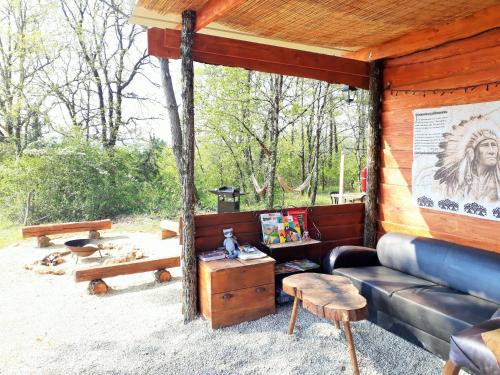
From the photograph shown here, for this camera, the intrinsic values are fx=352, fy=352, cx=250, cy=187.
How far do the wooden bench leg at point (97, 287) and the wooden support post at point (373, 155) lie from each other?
272cm

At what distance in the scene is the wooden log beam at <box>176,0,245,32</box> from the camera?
2230mm

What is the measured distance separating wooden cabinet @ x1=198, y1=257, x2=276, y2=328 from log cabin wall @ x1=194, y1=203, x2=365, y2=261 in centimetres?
28

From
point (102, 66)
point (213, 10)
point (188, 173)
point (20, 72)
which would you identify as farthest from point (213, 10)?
point (102, 66)

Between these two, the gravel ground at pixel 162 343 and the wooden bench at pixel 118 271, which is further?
the wooden bench at pixel 118 271

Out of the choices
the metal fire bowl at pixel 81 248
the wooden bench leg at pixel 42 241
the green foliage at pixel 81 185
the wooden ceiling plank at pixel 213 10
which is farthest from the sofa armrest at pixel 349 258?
the green foliage at pixel 81 185

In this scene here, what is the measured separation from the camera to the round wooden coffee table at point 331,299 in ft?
6.49

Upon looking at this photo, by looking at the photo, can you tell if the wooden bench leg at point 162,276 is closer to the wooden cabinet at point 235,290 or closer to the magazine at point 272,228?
the wooden cabinet at point 235,290

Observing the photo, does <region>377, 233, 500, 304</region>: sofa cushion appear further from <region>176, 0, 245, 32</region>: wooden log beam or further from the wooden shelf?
<region>176, 0, 245, 32</region>: wooden log beam

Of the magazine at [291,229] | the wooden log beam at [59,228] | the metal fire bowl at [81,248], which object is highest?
the magazine at [291,229]

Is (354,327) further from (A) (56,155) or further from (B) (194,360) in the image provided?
(A) (56,155)

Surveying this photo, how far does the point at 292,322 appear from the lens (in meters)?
2.55

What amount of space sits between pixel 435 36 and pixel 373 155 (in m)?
1.23

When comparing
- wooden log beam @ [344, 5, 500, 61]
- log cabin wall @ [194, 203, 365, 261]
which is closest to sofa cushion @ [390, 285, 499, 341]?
log cabin wall @ [194, 203, 365, 261]

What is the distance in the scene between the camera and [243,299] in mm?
2734
